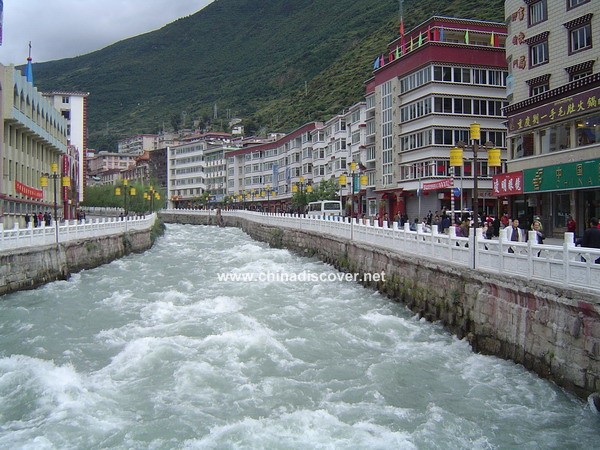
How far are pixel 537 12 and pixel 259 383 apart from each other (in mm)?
24985

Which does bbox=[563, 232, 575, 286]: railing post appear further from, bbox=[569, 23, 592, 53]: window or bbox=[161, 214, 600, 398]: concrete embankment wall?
bbox=[569, 23, 592, 53]: window

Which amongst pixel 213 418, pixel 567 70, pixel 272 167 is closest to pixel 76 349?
pixel 213 418

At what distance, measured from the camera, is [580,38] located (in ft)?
83.3

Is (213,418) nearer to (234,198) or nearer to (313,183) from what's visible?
(313,183)

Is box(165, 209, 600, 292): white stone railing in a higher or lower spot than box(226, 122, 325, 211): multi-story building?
lower

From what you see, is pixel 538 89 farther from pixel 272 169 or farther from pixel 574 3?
pixel 272 169

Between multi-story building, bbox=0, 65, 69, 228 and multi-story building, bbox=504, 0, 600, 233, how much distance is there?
22327mm

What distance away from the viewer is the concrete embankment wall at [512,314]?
32.2 feet

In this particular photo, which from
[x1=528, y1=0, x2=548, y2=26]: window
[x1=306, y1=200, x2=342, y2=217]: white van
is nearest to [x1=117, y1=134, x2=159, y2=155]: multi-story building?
[x1=306, y1=200, x2=342, y2=217]: white van

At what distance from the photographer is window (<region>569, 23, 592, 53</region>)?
978 inches

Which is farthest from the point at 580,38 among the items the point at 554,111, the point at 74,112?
the point at 74,112

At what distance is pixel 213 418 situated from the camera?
9781mm

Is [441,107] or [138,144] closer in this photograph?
[441,107]

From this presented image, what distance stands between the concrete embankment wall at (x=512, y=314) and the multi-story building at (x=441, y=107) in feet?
78.0
